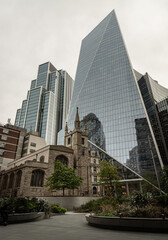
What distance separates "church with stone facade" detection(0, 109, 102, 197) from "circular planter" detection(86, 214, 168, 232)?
29.3 m

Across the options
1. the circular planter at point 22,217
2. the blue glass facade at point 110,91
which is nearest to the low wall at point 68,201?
the circular planter at point 22,217

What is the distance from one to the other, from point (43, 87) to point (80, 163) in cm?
11565

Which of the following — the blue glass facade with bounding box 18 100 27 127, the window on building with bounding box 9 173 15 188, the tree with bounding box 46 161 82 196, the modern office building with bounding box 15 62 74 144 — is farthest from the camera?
the blue glass facade with bounding box 18 100 27 127

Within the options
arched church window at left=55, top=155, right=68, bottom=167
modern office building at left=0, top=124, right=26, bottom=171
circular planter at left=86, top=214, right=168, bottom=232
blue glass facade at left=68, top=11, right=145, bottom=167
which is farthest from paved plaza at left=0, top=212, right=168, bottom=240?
blue glass facade at left=68, top=11, right=145, bottom=167

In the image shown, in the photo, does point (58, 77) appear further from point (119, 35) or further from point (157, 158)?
point (157, 158)

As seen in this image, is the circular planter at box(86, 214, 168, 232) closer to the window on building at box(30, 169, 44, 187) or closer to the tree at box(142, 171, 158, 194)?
the window on building at box(30, 169, 44, 187)

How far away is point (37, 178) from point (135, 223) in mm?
32329

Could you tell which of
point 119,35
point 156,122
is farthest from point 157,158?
point 119,35

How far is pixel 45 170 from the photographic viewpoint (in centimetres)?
4044

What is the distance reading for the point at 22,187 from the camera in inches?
1444

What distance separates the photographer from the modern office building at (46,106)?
433ft

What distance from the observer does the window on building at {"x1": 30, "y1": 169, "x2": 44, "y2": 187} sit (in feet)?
126

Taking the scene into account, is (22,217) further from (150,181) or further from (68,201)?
(150,181)

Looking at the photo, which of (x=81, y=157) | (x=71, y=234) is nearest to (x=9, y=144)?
(x=81, y=157)
